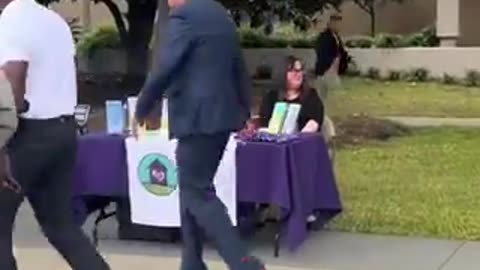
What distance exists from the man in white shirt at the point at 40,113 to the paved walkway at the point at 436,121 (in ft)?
37.0

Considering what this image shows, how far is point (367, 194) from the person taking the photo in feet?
34.4

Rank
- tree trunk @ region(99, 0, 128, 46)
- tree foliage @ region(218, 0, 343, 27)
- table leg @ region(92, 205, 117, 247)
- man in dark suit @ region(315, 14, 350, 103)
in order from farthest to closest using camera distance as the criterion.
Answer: tree trunk @ region(99, 0, 128, 46) < tree foliage @ region(218, 0, 343, 27) < man in dark suit @ region(315, 14, 350, 103) < table leg @ region(92, 205, 117, 247)

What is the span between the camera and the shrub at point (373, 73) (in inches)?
1013

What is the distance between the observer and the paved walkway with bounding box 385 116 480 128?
17.0m

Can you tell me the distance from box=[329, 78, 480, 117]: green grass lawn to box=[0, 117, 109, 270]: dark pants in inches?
488

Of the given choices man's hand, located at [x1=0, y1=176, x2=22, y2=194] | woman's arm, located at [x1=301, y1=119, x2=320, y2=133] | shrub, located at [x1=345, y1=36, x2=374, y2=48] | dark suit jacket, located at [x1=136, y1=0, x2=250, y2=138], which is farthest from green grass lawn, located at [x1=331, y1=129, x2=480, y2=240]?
shrub, located at [x1=345, y1=36, x2=374, y2=48]

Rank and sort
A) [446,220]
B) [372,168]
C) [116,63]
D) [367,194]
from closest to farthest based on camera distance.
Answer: [446,220] → [367,194] → [372,168] → [116,63]

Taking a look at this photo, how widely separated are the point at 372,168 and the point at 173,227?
4.50m

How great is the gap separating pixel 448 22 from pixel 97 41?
8277 millimetres

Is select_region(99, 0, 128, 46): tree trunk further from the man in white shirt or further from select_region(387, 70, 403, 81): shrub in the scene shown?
the man in white shirt

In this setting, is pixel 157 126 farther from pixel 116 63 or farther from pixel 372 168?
pixel 116 63

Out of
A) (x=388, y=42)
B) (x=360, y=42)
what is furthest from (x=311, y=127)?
(x=360, y=42)

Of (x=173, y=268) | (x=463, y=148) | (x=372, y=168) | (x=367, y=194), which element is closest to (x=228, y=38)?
(x=173, y=268)

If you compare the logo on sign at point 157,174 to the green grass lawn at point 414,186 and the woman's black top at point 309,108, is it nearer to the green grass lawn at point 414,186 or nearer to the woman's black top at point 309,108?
the woman's black top at point 309,108
